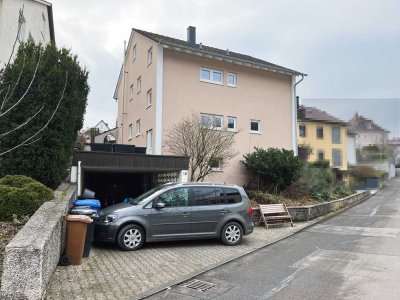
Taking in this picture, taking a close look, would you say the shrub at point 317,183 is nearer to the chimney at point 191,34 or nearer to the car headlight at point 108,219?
the chimney at point 191,34

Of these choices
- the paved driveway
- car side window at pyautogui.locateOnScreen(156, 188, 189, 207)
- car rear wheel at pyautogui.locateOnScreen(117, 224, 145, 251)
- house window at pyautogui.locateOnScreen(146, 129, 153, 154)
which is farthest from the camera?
house window at pyautogui.locateOnScreen(146, 129, 153, 154)

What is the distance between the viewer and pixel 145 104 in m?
22.9

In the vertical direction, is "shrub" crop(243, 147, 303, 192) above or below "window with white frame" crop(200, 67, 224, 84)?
below

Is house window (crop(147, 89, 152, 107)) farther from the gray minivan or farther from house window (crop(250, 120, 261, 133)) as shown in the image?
the gray minivan

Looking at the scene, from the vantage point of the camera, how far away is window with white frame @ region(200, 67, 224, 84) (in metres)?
22.0

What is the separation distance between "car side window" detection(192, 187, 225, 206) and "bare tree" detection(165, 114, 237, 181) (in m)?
6.65

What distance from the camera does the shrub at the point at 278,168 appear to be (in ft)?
63.5

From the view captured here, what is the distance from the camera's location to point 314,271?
25.9 feet

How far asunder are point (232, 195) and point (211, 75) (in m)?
12.4

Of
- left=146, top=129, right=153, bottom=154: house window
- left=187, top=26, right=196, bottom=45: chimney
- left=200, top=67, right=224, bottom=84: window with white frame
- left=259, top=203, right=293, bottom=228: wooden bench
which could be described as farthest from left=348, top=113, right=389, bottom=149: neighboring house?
left=187, top=26, right=196, bottom=45: chimney

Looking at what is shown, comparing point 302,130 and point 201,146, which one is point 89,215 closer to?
point 201,146

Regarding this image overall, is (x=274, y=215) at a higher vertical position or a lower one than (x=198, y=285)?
higher

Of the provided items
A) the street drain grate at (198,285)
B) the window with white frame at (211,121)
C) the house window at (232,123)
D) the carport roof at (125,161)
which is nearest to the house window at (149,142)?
the window with white frame at (211,121)

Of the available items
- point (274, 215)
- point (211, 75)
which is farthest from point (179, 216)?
point (211, 75)
